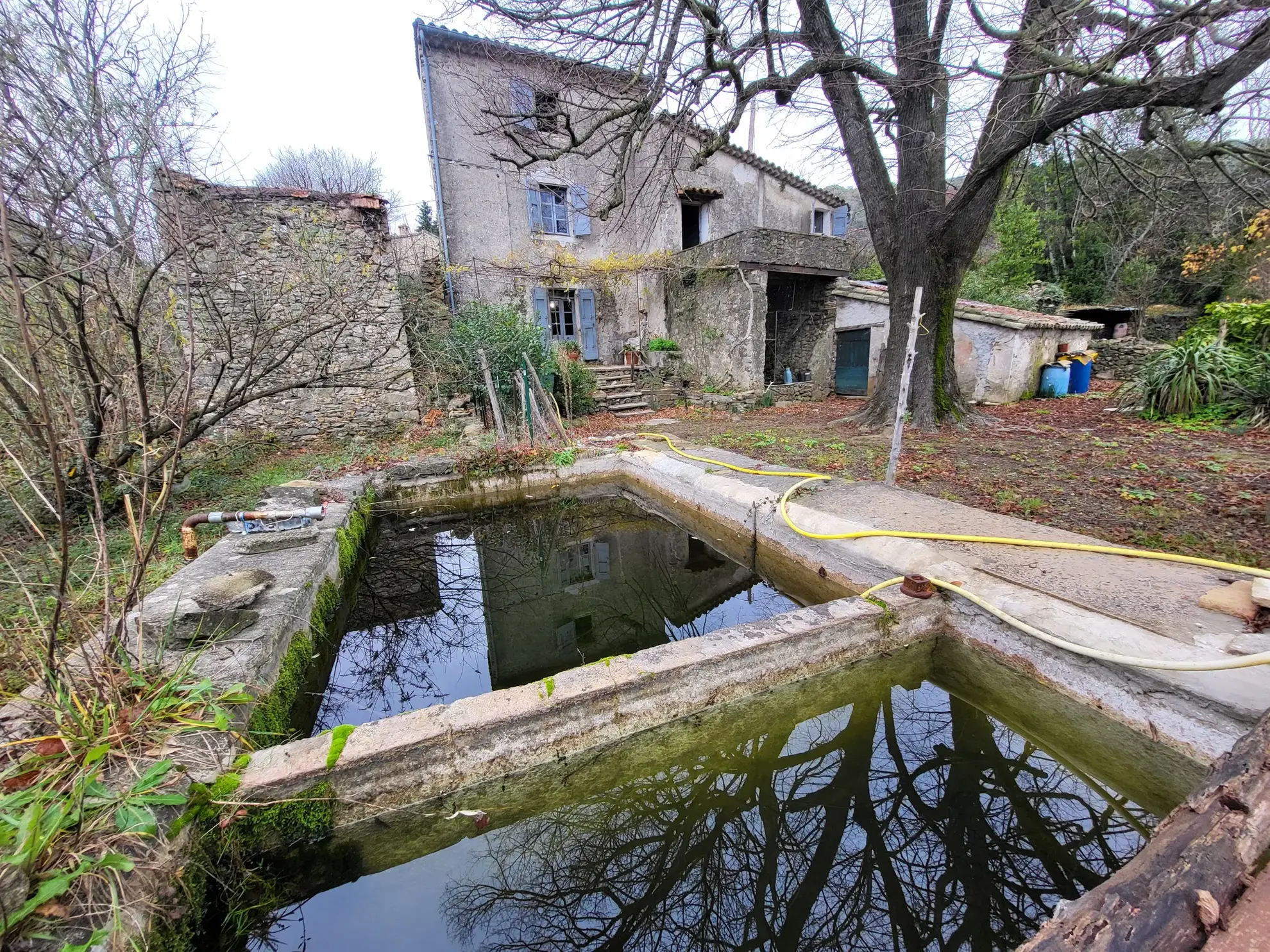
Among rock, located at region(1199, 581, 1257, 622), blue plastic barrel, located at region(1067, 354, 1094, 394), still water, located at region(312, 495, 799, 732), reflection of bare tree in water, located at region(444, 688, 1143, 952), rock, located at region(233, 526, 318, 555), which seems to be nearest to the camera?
reflection of bare tree in water, located at region(444, 688, 1143, 952)

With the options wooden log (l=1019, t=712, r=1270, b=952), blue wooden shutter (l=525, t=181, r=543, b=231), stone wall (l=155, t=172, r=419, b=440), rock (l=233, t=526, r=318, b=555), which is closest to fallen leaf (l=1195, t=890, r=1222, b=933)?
wooden log (l=1019, t=712, r=1270, b=952)

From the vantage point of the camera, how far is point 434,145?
1007 centimetres

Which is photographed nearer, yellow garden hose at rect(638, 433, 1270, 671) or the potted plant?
yellow garden hose at rect(638, 433, 1270, 671)

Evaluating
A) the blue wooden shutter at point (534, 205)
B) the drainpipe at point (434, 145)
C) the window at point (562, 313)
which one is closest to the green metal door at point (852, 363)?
the window at point (562, 313)

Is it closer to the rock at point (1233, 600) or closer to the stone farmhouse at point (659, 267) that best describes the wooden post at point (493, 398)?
the stone farmhouse at point (659, 267)

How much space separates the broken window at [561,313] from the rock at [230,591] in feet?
32.7

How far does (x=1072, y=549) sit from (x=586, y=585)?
317 centimetres

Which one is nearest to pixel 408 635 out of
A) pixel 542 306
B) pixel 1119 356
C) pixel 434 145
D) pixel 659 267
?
pixel 542 306

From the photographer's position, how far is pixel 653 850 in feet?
5.91

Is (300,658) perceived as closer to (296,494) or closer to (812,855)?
(296,494)

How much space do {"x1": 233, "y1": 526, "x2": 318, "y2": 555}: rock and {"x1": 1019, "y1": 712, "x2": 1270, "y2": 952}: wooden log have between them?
12.9ft

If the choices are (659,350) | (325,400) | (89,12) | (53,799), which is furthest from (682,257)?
(53,799)

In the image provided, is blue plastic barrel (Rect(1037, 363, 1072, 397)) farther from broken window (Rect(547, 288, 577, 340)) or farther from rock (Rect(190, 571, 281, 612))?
rock (Rect(190, 571, 281, 612))

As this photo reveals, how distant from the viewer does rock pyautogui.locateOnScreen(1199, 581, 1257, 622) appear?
2010mm
